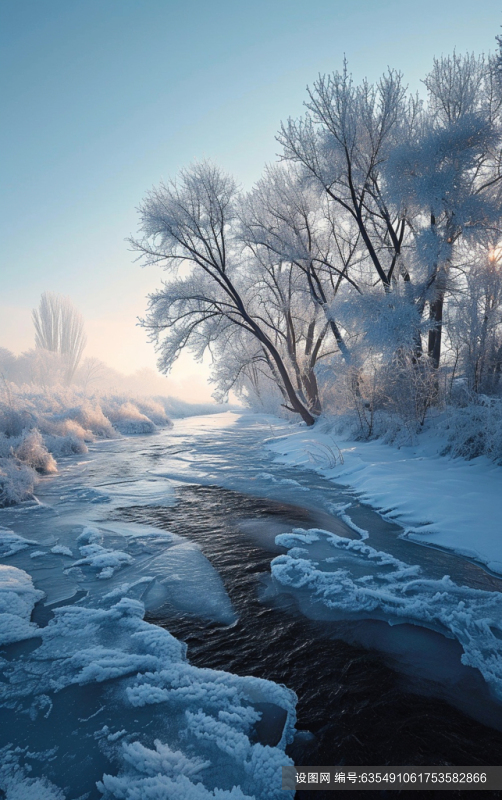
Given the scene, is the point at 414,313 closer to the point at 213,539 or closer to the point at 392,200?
the point at 392,200

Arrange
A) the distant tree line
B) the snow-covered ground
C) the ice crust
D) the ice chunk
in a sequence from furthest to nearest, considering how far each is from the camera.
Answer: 1. the distant tree line
2. the snow-covered ground
3. the ice crust
4. the ice chunk

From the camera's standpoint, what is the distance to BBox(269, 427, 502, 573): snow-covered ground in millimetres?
3467

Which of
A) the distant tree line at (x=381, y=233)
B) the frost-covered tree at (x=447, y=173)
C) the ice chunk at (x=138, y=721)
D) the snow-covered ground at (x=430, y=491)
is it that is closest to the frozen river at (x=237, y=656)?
the ice chunk at (x=138, y=721)

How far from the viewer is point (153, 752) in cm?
141

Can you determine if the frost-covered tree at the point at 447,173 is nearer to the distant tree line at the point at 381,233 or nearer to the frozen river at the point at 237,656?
the distant tree line at the point at 381,233

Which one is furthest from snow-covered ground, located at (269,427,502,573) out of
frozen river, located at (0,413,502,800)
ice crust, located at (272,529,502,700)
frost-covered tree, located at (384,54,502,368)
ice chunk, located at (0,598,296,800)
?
frost-covered tree, located at (384,54,502,368)

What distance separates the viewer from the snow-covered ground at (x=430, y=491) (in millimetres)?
3467

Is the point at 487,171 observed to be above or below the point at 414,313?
above

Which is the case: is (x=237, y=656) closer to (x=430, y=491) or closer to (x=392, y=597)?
(x=392, y=597)

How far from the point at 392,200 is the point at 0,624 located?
399 inches

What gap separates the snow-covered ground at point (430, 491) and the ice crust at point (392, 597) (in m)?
0.69

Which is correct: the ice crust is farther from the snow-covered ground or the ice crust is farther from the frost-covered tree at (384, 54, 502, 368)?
the frost-covered tree at (384, 54, 502, 368)

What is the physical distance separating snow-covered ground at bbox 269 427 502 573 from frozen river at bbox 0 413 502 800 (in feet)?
0.99

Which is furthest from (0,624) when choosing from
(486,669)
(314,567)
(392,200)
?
(392,200)
